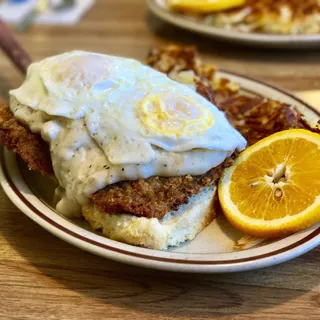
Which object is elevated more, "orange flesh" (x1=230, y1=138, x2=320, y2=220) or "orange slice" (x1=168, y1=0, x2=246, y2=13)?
"orange flesh" (x1=230, y1=138, x2=320, y2=220)

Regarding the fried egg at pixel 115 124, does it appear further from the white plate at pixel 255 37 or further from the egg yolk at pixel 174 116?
the white plate at pixel 255 37

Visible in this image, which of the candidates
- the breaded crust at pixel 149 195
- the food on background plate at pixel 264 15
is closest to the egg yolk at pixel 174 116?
the breaded crust at pixel 149 195

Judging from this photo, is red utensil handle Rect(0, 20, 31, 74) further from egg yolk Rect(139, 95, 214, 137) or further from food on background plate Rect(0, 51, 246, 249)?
egg yolk Rect(139, 95, 214, 137)

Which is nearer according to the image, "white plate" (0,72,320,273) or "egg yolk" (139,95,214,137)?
"white plate" (0,72,320,273)

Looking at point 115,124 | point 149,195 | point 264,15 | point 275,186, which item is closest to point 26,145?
point 115,124

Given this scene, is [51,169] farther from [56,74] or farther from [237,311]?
[237,311]

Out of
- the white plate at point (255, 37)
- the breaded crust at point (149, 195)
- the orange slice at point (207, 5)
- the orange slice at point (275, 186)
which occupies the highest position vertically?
the breaded crust at point (149, 195)

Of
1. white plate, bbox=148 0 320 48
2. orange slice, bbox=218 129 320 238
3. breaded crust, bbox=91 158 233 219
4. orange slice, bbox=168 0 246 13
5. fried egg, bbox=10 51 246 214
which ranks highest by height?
fried egg, bbox=10 51 246 214

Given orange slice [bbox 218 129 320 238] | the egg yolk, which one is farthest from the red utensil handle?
orange slice [bbox 218 129 320 238]

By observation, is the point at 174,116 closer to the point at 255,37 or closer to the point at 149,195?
the point at 149,195
